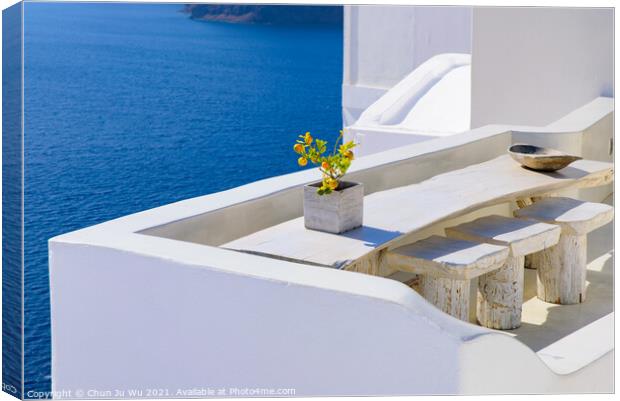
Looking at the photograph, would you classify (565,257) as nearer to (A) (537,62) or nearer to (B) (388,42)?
(A) (537,62)

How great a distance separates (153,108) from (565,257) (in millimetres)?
19893

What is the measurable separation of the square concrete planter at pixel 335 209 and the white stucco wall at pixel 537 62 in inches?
121

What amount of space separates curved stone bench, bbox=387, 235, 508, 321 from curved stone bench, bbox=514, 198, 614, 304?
0.64 metres

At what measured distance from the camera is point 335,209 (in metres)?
4.08

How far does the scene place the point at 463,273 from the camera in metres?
4.05

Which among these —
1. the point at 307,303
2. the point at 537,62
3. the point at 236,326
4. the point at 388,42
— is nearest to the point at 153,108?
the point at 388,42

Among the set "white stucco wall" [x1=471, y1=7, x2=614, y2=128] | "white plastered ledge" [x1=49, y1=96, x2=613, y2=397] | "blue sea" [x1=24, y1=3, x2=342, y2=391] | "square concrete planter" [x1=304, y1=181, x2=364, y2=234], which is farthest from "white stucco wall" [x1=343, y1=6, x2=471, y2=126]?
"white plastered ledge" [x1=49, y1=96, x2=613, y2=397]

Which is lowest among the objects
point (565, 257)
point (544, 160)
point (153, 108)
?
point (153, 108)

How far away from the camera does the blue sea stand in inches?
675

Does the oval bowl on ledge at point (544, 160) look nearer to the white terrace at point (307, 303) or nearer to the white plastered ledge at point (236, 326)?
the white terrace at point (307, 303)

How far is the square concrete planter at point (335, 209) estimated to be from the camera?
4.09 meters

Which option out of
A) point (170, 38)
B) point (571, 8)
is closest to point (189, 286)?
point (571, 8)

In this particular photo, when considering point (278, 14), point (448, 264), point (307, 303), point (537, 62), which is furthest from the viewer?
point (278, 14)

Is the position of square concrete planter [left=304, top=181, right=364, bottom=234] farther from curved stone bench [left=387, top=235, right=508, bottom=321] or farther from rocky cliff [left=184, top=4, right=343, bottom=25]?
rocky cliff [left=184, top=4, right=343, bottom=25]
